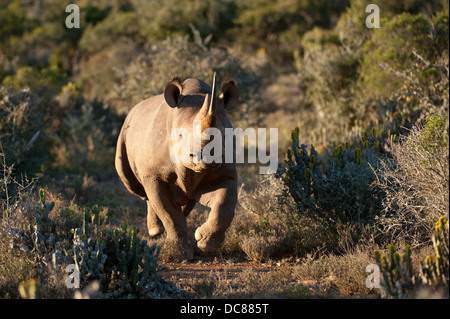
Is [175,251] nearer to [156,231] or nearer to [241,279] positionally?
[156,231]

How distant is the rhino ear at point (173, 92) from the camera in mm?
6059

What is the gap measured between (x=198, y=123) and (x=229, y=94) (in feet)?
2.92

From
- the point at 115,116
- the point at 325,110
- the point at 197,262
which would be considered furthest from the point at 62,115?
the point at 197,262

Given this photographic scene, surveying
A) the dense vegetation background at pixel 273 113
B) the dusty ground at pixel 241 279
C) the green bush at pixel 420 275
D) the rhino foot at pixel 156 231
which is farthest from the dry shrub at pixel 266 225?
the green bush at pixel 420 275

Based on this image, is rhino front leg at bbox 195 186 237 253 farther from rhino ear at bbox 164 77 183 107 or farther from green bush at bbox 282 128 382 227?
green bush at bbox 282 128 382 227

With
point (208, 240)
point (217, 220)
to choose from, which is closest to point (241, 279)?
point (208, 240)

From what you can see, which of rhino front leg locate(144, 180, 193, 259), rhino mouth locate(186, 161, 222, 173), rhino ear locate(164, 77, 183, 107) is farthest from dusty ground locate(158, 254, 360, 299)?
rhino ear locate(164, 77, 183, 107)

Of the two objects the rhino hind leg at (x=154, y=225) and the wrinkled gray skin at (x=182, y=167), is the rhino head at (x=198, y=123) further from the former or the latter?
the rhino hind leg at (x=154, y=225)

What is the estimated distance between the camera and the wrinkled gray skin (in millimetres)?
5816

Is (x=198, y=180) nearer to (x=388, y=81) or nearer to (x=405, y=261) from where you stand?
(x=405, y=261)

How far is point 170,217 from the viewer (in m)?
6.58

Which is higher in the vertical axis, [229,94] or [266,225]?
[229,94]

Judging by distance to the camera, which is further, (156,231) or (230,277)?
(156,231)

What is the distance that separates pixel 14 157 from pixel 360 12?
410 inches
